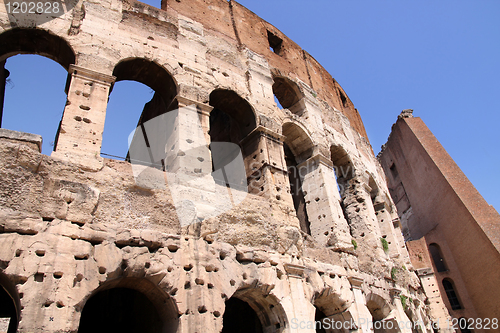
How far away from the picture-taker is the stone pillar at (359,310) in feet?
22.6

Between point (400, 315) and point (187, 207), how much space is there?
623 cm

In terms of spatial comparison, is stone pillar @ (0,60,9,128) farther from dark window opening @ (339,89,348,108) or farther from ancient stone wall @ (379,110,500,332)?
ancient stone wall @ (379,110,500,332)

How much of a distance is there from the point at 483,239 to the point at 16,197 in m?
16.5

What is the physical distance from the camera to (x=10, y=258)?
3885 millimetres

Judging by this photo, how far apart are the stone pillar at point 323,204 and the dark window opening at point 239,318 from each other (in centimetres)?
219

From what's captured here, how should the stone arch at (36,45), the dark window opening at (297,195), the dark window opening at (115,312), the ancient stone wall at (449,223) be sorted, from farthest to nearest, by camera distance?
1. the ancient stone wall at (449,223)
2. the dark window opening at (297,195)
3. the dark window opening at (115,312)
4. the stone arch at (36,45)

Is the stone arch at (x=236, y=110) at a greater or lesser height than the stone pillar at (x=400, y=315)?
greater

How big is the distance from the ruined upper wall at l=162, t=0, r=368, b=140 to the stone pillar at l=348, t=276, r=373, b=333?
5.82m

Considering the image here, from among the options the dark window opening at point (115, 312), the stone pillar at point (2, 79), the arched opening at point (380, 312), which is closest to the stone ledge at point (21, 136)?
the dark window opening at point (115, 312)

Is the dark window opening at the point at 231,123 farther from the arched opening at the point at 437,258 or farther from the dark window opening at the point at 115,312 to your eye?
the arched opening at the point at 437,258

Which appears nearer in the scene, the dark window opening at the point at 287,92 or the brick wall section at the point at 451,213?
the dark window opening at the point at 287,92

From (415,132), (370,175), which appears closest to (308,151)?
(370,175)

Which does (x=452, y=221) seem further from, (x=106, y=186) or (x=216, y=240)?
(x=106, y=186)

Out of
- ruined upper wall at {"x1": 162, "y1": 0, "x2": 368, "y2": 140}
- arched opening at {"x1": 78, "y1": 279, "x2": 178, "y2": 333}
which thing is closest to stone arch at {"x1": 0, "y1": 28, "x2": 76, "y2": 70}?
ruined upper wall at {"x1": 162, "y1": 0, "x2": 368, "y2": 140}
